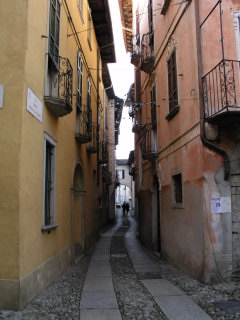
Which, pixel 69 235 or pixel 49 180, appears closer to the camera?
pixel 49 180

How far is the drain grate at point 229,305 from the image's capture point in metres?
5.21

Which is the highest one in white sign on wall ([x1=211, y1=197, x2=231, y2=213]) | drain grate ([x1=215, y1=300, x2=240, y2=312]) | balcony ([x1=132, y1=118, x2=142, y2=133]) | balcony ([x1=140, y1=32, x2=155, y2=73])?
balcony ([x1=140, y1=32, x2=155, y2=73])

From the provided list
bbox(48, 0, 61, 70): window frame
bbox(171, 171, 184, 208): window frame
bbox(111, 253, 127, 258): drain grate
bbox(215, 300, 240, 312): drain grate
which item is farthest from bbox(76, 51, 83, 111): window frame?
bbox(215, 300, 240, 312): drain grate

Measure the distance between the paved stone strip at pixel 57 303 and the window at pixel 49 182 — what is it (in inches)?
52.0

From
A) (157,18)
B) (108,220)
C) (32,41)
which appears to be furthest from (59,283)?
(108,220)

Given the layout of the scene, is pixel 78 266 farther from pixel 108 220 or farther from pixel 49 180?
pixel 108 220

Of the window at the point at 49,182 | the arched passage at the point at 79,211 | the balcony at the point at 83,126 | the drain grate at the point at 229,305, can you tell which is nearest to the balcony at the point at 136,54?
the balcony at the point at 83,126

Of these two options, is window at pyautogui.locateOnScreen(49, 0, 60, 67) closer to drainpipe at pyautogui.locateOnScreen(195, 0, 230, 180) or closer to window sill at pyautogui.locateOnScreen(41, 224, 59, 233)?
drainpipe at pyautogui.locateOnScreen(195, 0, 230, 180)

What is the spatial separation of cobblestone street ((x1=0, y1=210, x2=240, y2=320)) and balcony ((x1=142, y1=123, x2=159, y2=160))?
4134mm

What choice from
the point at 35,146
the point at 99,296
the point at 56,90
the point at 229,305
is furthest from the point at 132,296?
the point at 56,90

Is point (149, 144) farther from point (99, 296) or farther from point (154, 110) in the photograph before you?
point (99, 296)

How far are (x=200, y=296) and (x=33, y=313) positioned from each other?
2894mm

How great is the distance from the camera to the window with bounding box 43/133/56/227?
23.2 feet

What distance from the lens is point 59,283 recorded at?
6.96m
